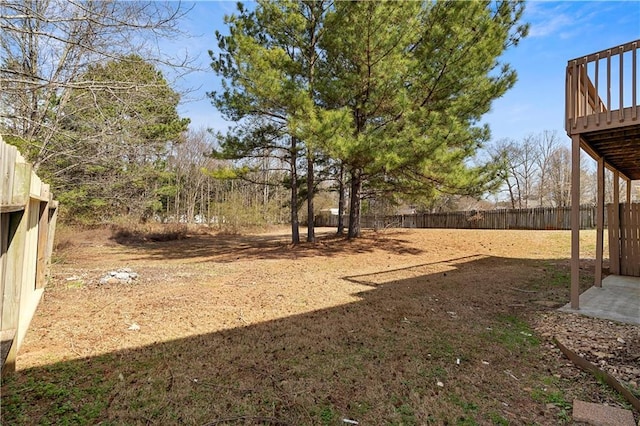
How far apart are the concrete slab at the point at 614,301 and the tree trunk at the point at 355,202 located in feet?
22.9

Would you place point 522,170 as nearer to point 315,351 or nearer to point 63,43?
point 315,351

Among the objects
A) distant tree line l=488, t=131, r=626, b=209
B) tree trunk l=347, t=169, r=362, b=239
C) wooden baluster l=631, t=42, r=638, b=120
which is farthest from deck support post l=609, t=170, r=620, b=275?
distant tree line l=488, t=131, r=626, b=209

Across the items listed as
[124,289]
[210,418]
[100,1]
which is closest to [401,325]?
[210,418]

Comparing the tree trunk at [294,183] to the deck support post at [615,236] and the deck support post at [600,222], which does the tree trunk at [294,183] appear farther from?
the deck support post at [615,236]

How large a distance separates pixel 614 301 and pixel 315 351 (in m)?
4.43

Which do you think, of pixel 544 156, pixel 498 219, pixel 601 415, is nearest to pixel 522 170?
pixel 544 156

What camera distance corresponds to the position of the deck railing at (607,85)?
12.8 ft

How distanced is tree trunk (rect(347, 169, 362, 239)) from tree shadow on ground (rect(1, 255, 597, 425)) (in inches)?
Answer: 295

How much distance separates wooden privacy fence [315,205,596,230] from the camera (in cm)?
1534

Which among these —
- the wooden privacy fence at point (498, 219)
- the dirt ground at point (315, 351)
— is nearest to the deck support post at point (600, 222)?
the dirt ground at point (315, 351)

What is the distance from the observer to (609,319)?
3.79 m

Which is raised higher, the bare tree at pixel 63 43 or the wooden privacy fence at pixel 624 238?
the bare tree at pixel 63 43

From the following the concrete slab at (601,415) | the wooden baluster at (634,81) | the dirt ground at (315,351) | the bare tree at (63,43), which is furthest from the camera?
the wooden baluster at (634,81)

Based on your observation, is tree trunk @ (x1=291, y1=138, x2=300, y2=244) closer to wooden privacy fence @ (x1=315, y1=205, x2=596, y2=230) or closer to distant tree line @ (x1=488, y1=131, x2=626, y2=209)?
wooden privacy fence @ (x1=315, y1=205, x2=596, y2=230)
